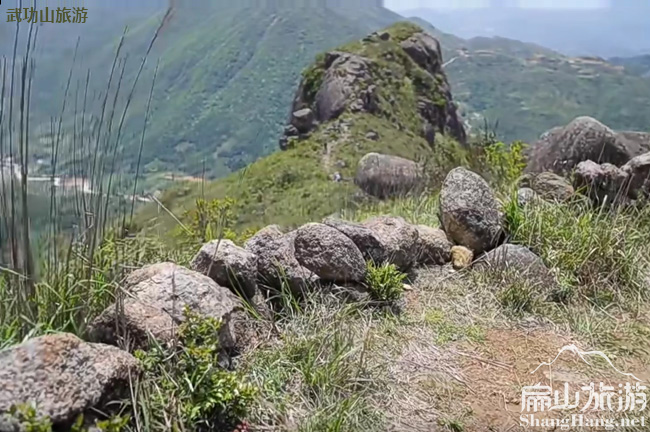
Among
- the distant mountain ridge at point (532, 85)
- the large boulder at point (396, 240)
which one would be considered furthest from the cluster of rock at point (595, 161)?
the distant mountain ridge at point (532, 85)

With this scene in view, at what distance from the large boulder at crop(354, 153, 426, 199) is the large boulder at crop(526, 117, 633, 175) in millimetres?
1326

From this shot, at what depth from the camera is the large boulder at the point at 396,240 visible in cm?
302

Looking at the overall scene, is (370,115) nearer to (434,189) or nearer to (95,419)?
(434,189)

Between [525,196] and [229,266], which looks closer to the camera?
[229,266]

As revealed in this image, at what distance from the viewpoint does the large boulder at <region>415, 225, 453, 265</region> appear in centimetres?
336

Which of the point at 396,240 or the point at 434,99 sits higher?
the point at 396,240

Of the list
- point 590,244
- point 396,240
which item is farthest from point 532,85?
point 396,240

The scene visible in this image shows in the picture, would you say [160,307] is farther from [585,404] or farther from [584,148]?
[584,148]

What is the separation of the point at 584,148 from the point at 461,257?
1.79 metres

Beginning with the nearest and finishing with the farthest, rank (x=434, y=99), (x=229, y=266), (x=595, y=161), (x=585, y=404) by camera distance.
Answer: (x=585, y=404) → (x=229, y=266) → (x=595, y=161) → (x=434, y=99)

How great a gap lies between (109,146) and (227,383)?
0.94m

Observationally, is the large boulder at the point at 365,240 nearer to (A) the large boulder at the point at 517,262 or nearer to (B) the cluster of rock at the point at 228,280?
(B) the cluster of rock at the point at 228,280

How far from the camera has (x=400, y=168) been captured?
7125mm

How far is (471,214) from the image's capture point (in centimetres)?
340
